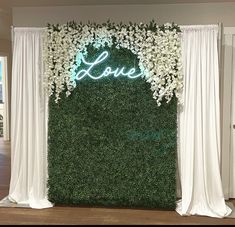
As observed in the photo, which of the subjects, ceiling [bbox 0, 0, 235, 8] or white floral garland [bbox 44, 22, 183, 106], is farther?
ceiling [bbox 0, 0, 235, 8]

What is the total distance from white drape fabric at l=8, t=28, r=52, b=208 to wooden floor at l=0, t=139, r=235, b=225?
0.73 feet

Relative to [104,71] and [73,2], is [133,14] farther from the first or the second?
[104,71]

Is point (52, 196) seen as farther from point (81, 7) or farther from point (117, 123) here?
point (81, 7)

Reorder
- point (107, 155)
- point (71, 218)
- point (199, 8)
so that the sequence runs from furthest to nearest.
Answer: point (199, 8) < point (107, 155) < point (71, 218)

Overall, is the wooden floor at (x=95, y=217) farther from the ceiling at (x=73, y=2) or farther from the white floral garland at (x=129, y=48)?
the ceiling at (x=73, y=2)

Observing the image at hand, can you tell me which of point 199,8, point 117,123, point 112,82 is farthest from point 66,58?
point 199,8

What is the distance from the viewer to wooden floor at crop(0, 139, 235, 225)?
12.8 ft

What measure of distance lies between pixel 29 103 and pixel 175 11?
2369 mm

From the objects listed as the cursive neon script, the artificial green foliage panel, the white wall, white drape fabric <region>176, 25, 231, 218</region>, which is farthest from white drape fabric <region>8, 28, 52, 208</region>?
white drape fabric <region>176, 25, 231, 218</region>

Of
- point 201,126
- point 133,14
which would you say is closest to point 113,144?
point 201,126

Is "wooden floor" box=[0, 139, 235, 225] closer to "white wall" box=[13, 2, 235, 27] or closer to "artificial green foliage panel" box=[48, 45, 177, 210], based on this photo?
"artificial green foliage panel" box=[48, 45, 177, 210]

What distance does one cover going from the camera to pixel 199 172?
4.19 m

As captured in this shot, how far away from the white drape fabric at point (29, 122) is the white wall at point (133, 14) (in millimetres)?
764

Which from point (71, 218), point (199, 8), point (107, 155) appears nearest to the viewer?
point (71, 218)
